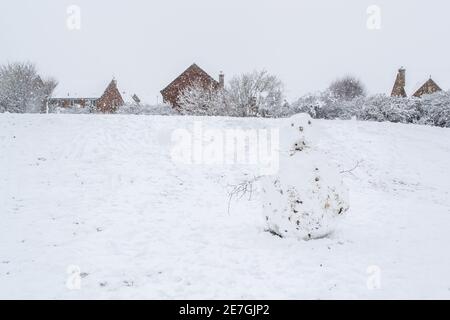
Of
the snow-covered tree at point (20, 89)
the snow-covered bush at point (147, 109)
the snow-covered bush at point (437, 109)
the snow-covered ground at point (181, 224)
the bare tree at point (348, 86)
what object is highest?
the bare tree at point (348, 86)

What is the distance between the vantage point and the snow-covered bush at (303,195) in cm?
726

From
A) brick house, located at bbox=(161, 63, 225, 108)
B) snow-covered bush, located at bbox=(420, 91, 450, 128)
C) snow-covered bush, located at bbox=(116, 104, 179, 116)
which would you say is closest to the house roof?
brick house, located at bbox=(161, 63, 225, 108)

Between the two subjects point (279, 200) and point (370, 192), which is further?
point (370, 192)

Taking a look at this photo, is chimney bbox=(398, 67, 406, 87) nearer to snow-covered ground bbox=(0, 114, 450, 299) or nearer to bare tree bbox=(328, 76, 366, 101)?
bare tree bbox=(328, 76, 366, 101)

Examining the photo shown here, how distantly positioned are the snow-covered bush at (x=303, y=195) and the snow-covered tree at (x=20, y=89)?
3065 centimetres

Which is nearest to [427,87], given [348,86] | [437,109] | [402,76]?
[402,76]

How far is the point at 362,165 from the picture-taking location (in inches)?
575

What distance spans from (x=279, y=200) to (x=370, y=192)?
20.4 ft

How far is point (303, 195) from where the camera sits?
7.24m

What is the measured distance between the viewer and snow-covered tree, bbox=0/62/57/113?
3338 cm

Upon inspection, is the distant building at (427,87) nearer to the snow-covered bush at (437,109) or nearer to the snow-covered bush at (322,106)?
the snow-covered bush at (322,106)

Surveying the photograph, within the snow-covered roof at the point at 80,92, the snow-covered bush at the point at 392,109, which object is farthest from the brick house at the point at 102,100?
the snow-covered bush at the point at 392,109
